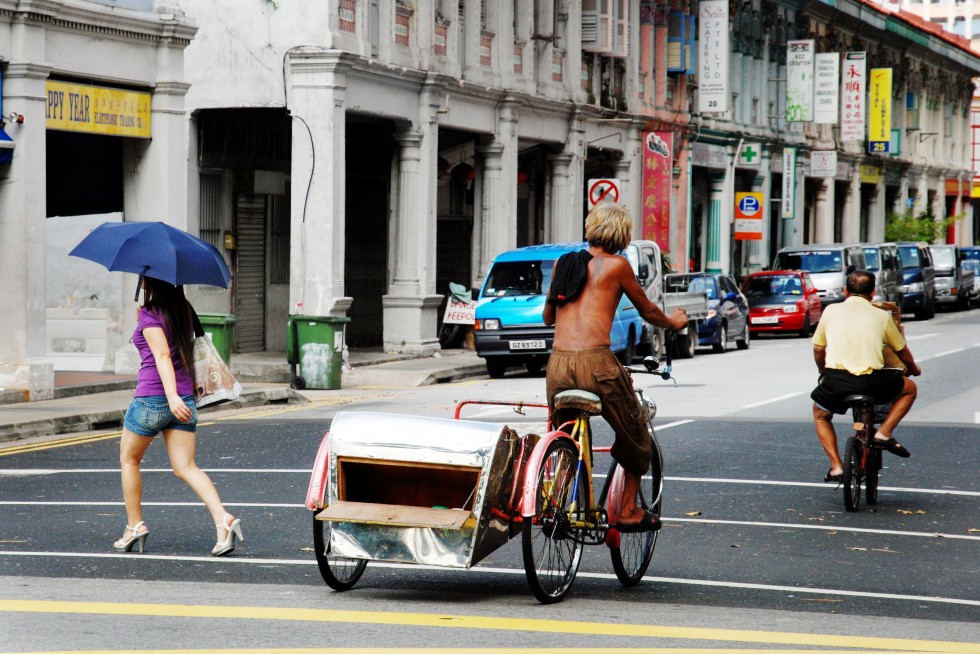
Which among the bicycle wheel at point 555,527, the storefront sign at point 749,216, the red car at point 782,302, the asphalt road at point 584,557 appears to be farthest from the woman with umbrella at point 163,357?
the storefront sign at point 749,216

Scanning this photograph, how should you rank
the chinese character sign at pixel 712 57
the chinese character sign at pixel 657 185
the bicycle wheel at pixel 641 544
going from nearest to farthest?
the bicycle wheel at pixel 641 544
the chinese character sign at pixel 657 185
the chinese character sign at pixel 712 57

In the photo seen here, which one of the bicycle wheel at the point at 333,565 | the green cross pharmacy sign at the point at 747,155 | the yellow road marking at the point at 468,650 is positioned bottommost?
the yellow road marking at the point at 468,650

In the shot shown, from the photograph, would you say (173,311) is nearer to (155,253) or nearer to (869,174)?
(155,253)

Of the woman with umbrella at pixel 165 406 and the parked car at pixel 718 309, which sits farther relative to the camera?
the parked car at pixel 718 309

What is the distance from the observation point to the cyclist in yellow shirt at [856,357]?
11.9 metres

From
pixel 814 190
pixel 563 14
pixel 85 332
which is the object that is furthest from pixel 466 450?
pixel 814 190

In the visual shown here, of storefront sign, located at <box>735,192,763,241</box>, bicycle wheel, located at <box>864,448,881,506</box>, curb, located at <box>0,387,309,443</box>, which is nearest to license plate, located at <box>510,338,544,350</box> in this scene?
curb, located at <box>0,387,309,443</box>

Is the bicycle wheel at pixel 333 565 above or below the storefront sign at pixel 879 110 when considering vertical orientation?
below

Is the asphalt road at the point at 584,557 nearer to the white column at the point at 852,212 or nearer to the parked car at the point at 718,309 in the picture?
the parked car at the point at 718,309

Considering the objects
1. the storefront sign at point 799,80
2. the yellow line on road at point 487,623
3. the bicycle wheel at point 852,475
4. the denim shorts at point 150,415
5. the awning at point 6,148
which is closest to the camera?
the yellow line on road at point 487,623

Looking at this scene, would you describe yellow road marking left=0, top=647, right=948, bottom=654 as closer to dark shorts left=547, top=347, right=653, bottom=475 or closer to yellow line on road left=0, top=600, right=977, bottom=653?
yellow line on road left=0, top=600, right=977, bottom=653

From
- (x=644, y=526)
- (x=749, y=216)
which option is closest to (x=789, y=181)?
(x=749, y=216)

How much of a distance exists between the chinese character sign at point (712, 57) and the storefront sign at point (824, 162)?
11.0 metres

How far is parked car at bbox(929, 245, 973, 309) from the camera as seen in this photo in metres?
51.7
